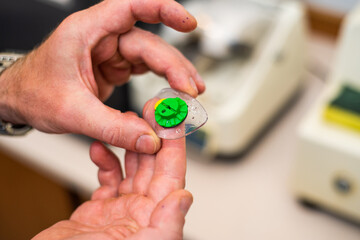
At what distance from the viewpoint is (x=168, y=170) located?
505 mm

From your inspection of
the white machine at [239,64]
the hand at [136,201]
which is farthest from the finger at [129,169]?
the white machine at [239,64]

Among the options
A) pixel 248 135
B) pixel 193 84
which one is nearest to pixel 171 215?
pixel 193 84

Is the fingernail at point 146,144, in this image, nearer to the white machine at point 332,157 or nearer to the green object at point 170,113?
the green object at point 170,113

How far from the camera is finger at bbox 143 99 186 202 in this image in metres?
0.49

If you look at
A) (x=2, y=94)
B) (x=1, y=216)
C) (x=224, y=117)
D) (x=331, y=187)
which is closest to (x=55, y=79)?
(x=2, y=94)

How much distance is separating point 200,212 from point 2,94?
1.52 feet

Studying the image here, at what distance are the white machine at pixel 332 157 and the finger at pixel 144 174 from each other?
323 mm

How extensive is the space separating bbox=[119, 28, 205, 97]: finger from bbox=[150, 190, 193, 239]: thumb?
8.0 inches

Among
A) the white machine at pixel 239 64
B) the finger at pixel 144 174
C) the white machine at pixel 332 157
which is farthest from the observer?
the white machine at pixel 239 64

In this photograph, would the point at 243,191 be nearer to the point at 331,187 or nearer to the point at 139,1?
the point at 331,187

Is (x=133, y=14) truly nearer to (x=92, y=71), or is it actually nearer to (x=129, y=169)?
(x=92, y=71)

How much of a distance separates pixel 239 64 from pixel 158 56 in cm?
41

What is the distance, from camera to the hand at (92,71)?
505mm

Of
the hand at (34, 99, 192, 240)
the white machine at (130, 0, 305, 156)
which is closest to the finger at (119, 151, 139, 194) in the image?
the hand at (34, 99, 192, 240)
